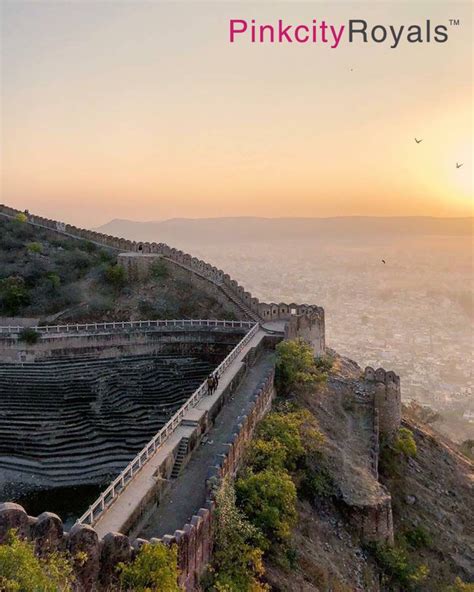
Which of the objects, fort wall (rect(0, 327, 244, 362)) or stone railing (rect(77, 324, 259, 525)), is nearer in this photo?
stone railing (rect(77, 324, 259, 525))

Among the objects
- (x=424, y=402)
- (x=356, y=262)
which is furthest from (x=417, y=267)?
(x=424, y=402)

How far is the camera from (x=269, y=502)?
14.6m

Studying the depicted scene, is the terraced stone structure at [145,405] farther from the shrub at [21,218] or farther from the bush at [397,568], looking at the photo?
the shrub at [21,218]

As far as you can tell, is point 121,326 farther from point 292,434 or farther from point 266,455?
point 266,455

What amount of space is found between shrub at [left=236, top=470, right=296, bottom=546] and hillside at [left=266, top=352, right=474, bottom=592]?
2.45ft

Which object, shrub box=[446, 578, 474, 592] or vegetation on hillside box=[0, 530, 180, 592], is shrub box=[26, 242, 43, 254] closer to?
shrub box=[446, 578, 474, 592]

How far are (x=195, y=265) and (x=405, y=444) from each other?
59.1 feet

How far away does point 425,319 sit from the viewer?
134m

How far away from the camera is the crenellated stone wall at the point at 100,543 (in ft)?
29.4

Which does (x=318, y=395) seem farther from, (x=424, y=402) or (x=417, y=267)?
(x=417, y=267)

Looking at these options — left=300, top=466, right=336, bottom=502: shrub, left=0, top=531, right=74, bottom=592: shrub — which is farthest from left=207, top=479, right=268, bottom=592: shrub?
left=300, top=466, right=336, bottom=502: shrub

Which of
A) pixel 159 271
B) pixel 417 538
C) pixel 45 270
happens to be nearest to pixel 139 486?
pixel 417 538

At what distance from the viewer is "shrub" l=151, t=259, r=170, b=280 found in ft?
122

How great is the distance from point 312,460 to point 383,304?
440 feet
